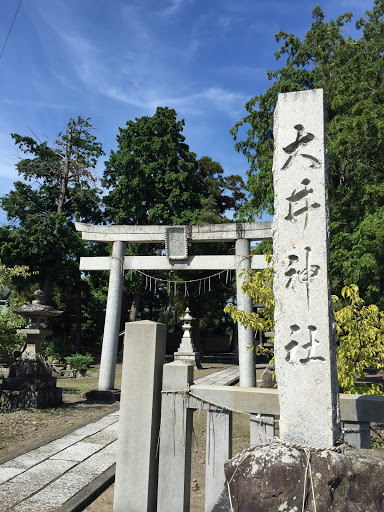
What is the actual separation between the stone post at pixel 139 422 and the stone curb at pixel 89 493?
1045 mm

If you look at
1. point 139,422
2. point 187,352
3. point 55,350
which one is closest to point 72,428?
point 139,422

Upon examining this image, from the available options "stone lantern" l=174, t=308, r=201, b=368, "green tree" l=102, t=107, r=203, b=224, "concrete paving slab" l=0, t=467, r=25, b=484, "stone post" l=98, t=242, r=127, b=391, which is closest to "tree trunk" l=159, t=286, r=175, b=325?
"stone lantern" l=174, t=308, r=201, b=368

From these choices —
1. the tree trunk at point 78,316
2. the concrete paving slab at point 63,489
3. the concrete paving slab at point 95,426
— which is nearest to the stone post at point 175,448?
the concrete paving slab at point 63,489

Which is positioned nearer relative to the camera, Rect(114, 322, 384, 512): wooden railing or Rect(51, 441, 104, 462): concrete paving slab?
Rect(114, 322, 384, 512): wooden railing

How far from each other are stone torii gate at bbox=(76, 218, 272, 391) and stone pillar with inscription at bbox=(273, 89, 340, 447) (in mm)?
7765

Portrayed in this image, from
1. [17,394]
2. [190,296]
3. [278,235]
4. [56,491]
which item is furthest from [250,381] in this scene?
[190,296]

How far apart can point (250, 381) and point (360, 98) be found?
823 cm

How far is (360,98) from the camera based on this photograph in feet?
34.2

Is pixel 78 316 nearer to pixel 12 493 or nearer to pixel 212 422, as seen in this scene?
pixel 12 493

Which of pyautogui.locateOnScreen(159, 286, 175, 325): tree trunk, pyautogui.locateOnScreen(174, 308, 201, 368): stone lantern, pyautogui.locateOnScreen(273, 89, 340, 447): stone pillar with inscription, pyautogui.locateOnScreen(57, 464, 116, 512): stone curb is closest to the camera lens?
pyautogui.locateOnScreen(273, 89, 340, 447): stone pillar with inscription

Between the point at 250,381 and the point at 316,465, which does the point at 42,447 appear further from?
the point at 250,381

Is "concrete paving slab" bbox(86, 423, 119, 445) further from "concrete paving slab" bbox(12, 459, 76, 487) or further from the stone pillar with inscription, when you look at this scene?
the stone pillar with inscription

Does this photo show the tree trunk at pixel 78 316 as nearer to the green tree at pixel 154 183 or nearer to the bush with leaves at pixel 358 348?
the green tree at pixel 154 183

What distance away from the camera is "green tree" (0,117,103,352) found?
20.7 m
